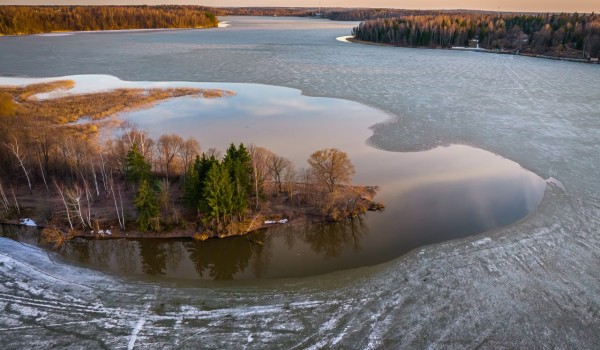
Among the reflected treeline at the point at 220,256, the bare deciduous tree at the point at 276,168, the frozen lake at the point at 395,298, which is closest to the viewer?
the frozen lake at the point at 395,298

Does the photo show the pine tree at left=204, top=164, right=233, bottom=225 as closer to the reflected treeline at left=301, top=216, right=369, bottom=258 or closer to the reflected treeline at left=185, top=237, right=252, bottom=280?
the reflected treeline at left=185, top=237, right=252, bottom=280

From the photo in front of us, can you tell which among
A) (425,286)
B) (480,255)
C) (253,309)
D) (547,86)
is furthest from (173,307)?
(547,86)

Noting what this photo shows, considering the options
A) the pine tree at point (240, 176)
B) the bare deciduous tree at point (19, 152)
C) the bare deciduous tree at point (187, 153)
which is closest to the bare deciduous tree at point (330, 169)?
the pine tree at point (240, 176)

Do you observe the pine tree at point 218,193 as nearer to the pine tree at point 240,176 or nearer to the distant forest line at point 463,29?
the pine tree at point 240,176

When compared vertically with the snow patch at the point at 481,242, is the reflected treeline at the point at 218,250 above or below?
below

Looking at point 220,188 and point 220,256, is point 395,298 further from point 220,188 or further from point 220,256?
point 220,188

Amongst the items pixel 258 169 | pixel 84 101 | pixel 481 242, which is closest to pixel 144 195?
pixel 258 169

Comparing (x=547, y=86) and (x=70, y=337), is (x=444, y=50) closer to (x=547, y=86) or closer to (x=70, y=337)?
(x=547, y=86)
